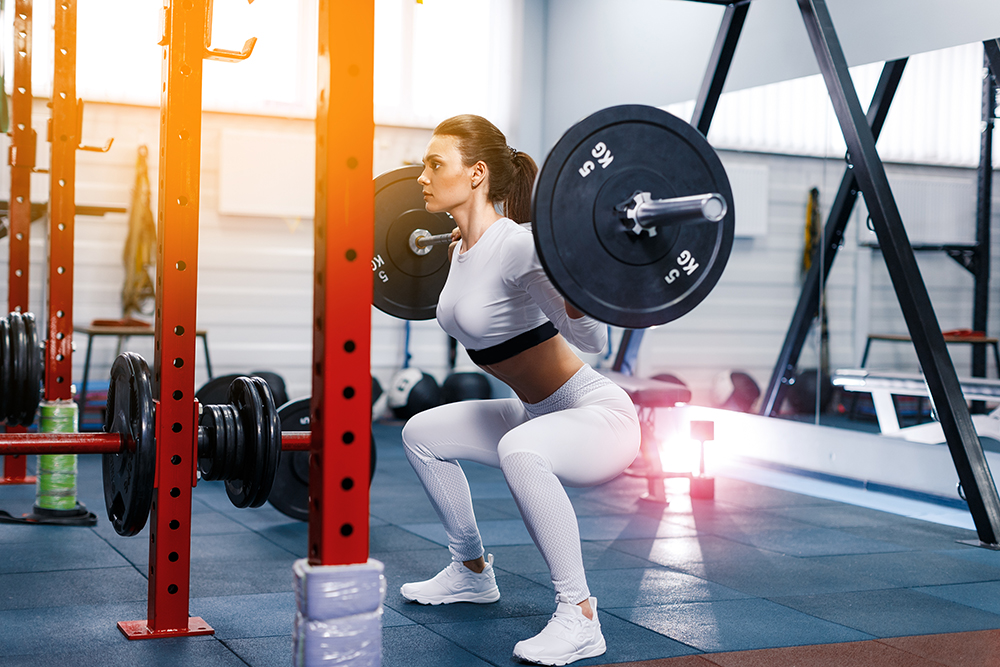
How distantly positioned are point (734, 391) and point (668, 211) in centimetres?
504

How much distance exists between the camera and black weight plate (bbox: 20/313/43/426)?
3.21 metres

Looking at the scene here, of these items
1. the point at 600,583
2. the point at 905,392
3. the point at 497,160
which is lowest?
the point at 600,583

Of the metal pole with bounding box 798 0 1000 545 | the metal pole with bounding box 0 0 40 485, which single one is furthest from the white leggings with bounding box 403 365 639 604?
the metal pole with bounding box 0 0 40 485

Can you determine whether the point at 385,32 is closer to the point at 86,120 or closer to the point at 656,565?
the point at 86,120

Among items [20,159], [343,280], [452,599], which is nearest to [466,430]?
[452,599]

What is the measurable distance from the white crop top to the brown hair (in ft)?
0.28

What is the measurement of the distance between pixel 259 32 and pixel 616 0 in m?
2.51

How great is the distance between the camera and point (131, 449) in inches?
86.6

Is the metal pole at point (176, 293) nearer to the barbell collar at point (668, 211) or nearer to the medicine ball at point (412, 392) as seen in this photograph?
the barbell collar at point (668, 211)

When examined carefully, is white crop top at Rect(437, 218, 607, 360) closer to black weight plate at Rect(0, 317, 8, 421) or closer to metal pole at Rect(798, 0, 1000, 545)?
black weight plate at Rect(0, 317, 8, 421)

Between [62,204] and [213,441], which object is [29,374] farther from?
[213,441]

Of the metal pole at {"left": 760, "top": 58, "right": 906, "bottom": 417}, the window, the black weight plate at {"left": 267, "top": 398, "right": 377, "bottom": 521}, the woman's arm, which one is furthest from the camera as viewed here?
the window

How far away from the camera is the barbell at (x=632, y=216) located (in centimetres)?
180

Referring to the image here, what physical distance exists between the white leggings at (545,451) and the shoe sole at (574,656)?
119mm
